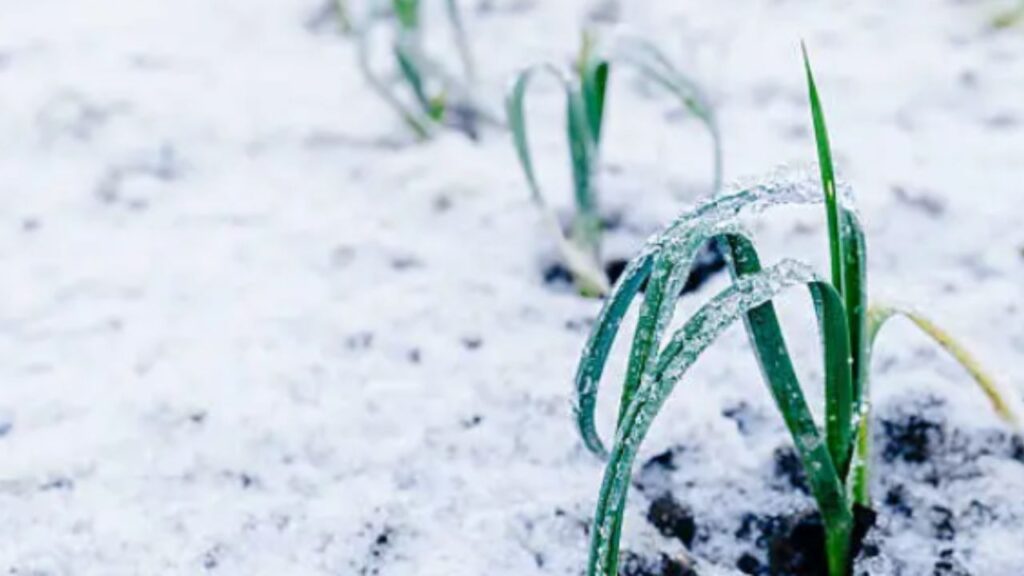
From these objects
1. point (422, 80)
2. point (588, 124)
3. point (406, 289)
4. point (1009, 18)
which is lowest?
point (406, 289)

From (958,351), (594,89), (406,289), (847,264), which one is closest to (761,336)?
(847,264)

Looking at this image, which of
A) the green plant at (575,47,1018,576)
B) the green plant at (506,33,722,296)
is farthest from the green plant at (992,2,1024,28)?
the green plant at (575,47,1018,576)

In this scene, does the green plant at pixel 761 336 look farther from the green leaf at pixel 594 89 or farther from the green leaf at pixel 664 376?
the green leaf at pixel 594 89

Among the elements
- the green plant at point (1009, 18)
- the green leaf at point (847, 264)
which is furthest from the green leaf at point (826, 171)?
the green plant at point (1009, 18)

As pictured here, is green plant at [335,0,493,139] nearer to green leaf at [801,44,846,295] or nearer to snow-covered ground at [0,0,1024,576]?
snow-covered ground at [0,0,1024,576]

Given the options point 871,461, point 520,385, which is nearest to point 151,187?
point 520,385

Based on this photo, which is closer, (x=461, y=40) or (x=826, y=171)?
(x=826, y=171)

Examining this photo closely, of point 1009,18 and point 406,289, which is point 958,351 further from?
point 1009,18
